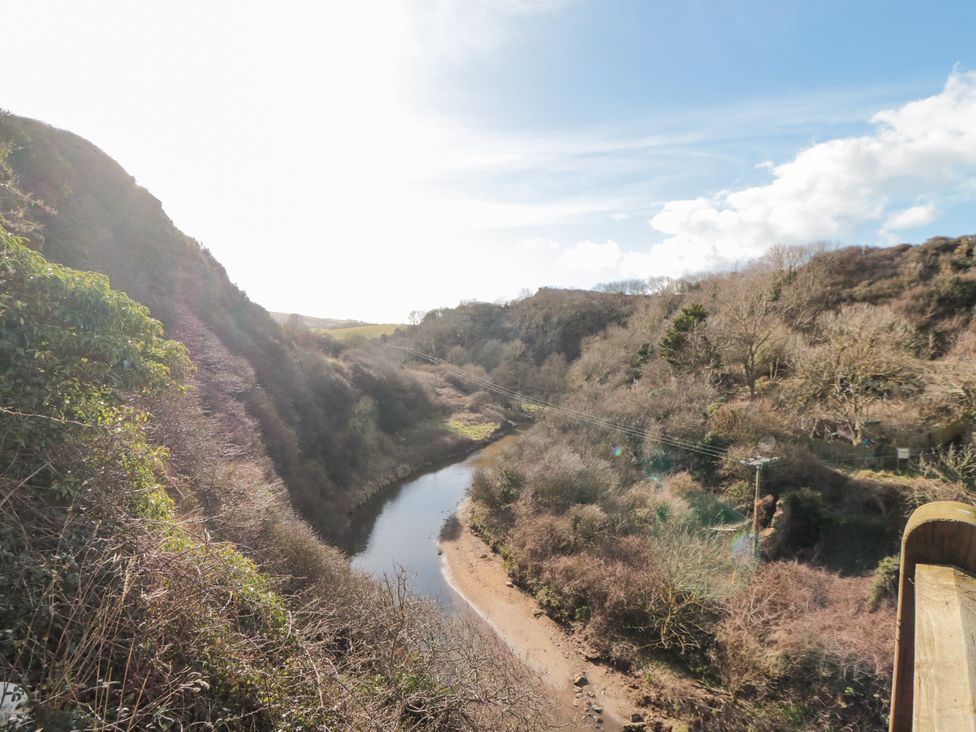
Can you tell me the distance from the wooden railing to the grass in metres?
32.3

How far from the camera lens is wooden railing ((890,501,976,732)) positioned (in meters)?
0.94

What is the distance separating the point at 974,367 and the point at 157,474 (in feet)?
67.9

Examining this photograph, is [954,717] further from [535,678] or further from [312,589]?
[535,678]

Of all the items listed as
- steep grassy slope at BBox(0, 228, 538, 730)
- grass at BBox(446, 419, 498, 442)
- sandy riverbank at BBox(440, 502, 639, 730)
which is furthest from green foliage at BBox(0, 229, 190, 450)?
grass at BBox(446, 419, 498, 442)

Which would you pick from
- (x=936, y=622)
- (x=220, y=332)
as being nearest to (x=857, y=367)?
(x=936, y=622)

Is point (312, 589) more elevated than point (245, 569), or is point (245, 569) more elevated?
point (245, 569)

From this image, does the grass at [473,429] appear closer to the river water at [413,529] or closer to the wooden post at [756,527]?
the river water at [413,529]

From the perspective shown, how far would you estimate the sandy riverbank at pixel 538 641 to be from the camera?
10906mm

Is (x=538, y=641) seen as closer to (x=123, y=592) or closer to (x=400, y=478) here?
(x=123, y=592)

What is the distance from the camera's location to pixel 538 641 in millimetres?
13203

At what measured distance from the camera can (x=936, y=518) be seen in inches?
46.8

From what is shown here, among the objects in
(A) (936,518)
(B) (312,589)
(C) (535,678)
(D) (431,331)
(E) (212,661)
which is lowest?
(C) (535,678)

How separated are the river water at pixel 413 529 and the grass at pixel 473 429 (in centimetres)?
474

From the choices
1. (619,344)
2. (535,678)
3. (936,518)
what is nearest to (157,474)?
(535,678)
